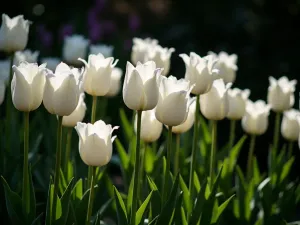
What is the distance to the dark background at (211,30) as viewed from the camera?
5277 millimetres

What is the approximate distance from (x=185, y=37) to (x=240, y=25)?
1.92 ft

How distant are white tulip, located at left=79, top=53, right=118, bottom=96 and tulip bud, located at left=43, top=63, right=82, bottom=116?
0.31 meters

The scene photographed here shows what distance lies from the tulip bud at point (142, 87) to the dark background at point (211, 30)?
10.4 feet

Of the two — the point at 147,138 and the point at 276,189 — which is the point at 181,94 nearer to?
the point at 147,138

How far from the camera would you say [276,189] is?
2.55 m

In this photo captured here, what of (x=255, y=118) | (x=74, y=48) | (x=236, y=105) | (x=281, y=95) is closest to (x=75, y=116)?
(x=236, y=105)

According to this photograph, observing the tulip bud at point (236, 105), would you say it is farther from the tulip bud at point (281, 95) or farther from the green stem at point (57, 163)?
the green stem at point (57, 163)

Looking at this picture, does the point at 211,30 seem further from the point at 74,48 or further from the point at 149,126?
the point at 149,126

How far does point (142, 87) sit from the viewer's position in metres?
1.70

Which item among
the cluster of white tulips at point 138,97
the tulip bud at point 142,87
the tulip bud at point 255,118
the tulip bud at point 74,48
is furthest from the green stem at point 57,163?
the tulip bud at point 74,48

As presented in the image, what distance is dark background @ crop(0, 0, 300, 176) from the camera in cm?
528

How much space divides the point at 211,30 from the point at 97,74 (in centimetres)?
429

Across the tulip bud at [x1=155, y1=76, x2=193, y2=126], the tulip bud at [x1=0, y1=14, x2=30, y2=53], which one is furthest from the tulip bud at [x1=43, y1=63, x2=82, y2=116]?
the tulip bud at [x1=0, y1=14, x2=30, y2=53]

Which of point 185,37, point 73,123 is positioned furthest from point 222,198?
point 185,37
